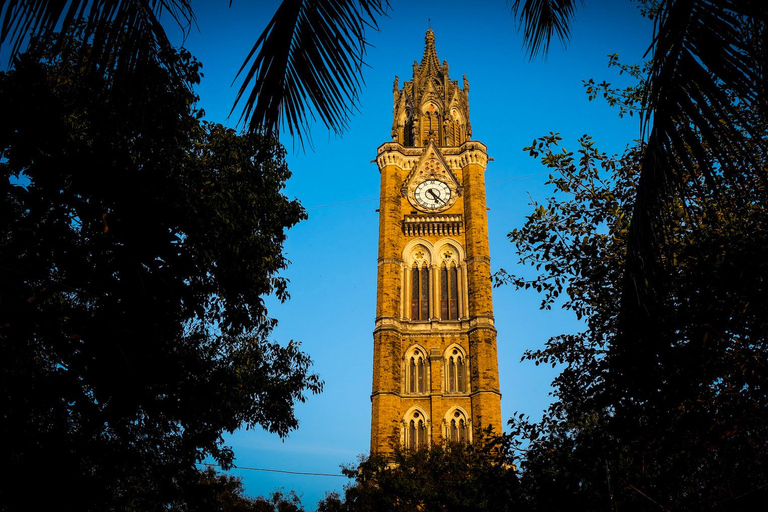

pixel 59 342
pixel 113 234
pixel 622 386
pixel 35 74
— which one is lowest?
pixel 622 386

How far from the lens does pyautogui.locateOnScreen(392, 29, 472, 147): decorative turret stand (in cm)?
4481

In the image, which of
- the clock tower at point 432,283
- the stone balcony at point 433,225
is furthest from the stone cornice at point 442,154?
the stone balcony at point 433,225

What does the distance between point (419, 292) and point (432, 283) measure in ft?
3.00

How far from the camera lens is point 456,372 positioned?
36.2 metres

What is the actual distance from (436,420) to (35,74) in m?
29.4

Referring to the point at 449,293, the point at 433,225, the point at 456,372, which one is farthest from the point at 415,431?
the point at 433,225

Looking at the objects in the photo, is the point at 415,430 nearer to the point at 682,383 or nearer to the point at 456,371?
the point at 456,371

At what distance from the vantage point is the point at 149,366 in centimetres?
793

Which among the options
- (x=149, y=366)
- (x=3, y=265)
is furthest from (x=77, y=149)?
(x=149, y=366)

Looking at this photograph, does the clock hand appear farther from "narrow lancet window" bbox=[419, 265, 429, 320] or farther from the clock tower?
"narrow lancet window" bbox=[419, 265, 429, 320]

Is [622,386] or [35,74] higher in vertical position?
[35,74]

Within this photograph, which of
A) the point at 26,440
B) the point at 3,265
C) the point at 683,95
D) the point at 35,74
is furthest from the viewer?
the point at 35,74

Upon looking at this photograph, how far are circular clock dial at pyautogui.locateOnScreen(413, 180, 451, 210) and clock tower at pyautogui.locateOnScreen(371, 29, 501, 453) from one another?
0.06m

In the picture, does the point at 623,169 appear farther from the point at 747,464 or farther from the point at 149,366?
the point at 149,366
